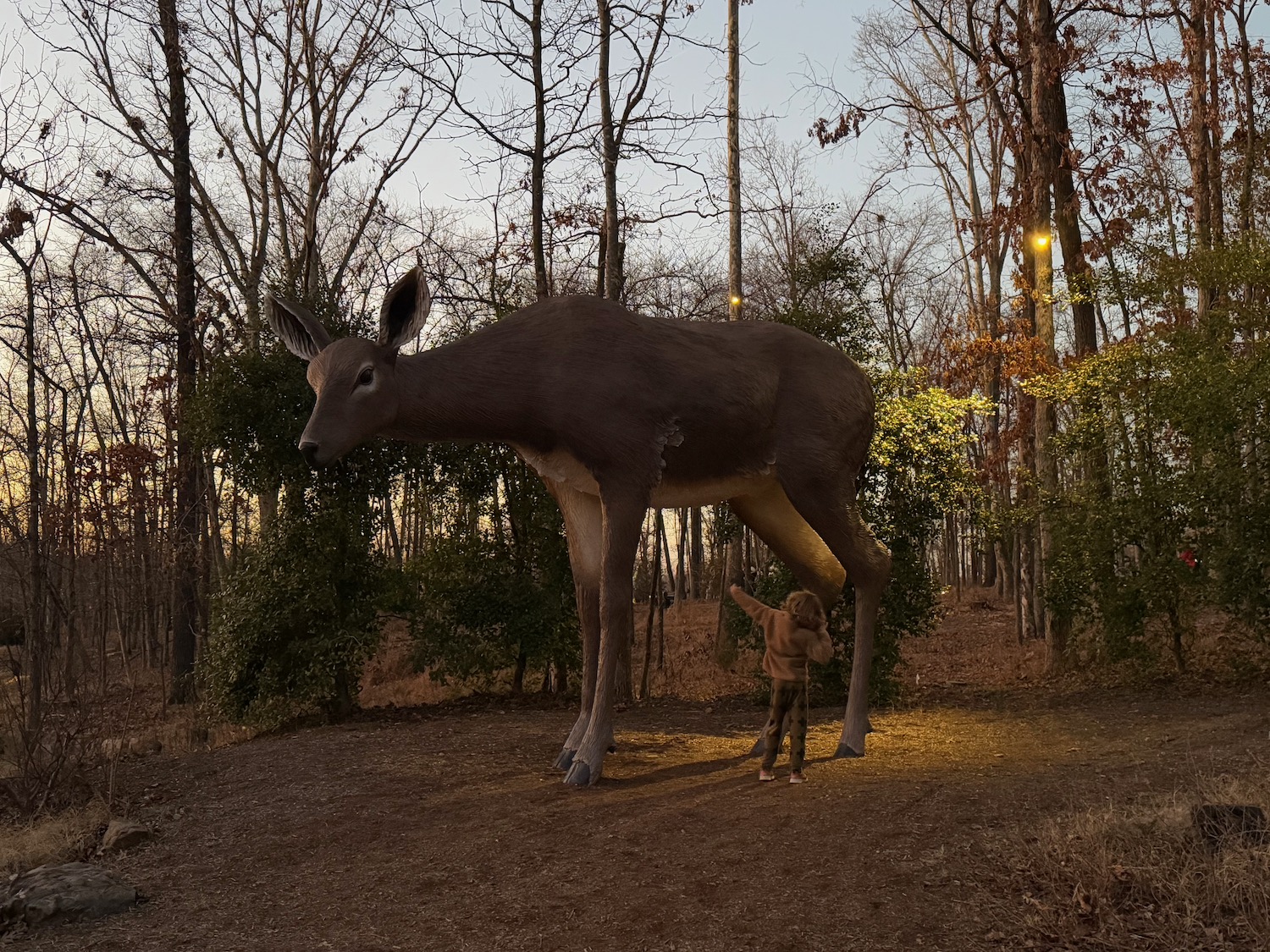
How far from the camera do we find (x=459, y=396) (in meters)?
5.68

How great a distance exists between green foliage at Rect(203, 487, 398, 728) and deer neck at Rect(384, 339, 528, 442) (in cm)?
350

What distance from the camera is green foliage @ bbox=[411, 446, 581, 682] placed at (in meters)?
9.60

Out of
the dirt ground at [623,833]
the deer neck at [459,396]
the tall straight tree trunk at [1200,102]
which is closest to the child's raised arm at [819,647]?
the dirt ground at [623,833]

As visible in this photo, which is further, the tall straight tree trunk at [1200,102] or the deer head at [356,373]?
the tall straight tree trunk at [1200,102]

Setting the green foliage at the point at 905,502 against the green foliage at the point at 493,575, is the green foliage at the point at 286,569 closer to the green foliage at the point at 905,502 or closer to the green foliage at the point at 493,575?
the green foliage at the point at 493,575

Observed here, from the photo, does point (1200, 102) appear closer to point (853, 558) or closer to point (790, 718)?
point (853, 558)

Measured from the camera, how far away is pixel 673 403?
6.05 meters

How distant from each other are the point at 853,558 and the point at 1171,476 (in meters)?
4.48

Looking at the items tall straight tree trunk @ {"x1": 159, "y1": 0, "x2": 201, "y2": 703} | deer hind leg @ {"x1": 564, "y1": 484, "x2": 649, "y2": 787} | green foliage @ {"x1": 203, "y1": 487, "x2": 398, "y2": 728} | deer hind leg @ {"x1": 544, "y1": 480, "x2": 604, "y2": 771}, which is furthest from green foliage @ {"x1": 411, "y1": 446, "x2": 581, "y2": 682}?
tall straight tree trunk @ {"x1": 159, "y1": 0, "x2": 201, "y2": 703}

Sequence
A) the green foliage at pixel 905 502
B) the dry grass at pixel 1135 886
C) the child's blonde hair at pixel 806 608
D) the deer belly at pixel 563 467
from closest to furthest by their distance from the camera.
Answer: the dry grass at pixel 1135 886, the child's blonde hair at pixel 806 608, the deer belly at pixel 563 467, the green foliage at pixel 905 502

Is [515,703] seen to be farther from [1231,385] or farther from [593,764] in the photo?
[1231,385]

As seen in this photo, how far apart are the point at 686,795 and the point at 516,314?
2972 millimetres

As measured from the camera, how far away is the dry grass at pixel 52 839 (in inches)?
210

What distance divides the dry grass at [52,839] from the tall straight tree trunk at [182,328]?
7.05m
